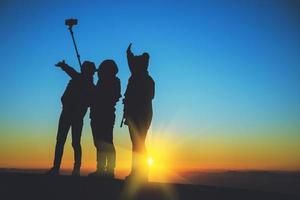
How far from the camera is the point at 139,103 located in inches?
480

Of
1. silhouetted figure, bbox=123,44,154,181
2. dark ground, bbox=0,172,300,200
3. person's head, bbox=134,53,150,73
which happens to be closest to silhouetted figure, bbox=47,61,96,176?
dark ground, bbox=0,172,300,200

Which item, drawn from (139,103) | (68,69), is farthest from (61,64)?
(139,103)

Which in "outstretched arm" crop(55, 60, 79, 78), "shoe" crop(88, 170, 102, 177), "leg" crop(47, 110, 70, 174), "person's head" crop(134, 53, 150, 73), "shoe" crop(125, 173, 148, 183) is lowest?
"shoe" crop(125, 173, 148, 183)

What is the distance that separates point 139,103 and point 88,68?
2434 millimetres

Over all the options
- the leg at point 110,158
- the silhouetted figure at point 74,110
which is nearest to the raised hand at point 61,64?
the silhouetted figure at point 74,110

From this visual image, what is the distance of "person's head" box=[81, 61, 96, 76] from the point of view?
13758 millimetres

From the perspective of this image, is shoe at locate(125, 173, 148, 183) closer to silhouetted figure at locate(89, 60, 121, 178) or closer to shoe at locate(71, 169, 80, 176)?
silhouetted figure at locate(89, 60, 121, 178)

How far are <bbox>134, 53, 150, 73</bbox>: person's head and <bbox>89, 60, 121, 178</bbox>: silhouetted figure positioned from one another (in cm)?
130

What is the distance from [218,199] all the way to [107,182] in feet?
9.04

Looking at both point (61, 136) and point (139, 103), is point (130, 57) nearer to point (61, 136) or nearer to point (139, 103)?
Result: point (139, 103)

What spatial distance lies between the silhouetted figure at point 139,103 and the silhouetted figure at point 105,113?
1029 mm

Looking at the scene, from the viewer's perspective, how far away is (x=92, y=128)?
1330 cm

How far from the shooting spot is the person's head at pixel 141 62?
12.1m

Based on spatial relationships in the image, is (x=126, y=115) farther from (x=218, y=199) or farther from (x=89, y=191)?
(x=218, y=199)
